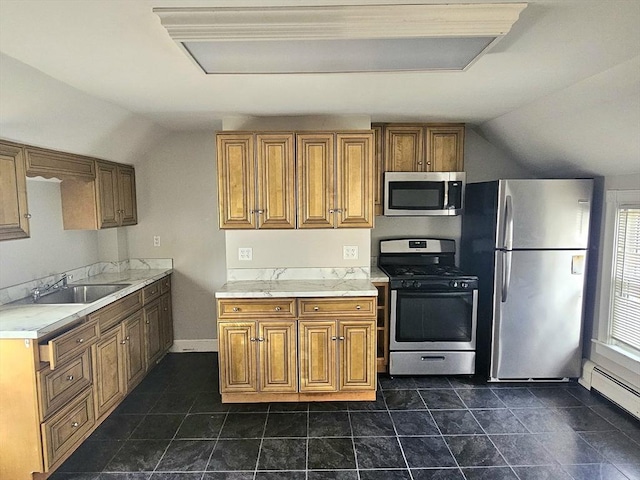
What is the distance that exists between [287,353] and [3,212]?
6.70ft

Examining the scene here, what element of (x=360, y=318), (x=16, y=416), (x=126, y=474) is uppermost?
(x=360, y=318)

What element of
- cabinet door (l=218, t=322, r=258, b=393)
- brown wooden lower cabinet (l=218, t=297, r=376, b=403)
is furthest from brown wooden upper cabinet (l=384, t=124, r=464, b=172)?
cabinet door (l=218, t=322, r=258, b=393)

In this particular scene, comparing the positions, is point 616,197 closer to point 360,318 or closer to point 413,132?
point 413,132

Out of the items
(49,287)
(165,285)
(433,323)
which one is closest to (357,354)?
(433,323)

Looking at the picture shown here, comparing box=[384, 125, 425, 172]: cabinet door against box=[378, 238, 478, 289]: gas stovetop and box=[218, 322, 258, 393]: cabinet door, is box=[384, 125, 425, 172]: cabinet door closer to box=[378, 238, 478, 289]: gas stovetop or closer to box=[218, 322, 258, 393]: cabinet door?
box=[378, 238, 478, 289]: gas stovetop

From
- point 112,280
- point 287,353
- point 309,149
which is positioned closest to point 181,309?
point 112,280

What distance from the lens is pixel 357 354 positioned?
9.93 ft

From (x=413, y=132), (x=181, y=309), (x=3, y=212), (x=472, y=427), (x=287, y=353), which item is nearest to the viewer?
(x=3, y=212)

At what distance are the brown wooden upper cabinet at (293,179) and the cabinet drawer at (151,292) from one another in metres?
0.96

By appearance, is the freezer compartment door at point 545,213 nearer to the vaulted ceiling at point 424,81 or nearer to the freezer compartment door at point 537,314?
the freezer compartment door at point 537,314

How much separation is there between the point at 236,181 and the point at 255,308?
3.40 feet

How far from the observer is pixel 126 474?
228 cm

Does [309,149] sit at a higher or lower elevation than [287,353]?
higher

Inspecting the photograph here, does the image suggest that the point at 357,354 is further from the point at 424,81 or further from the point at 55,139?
the point at 55,139
